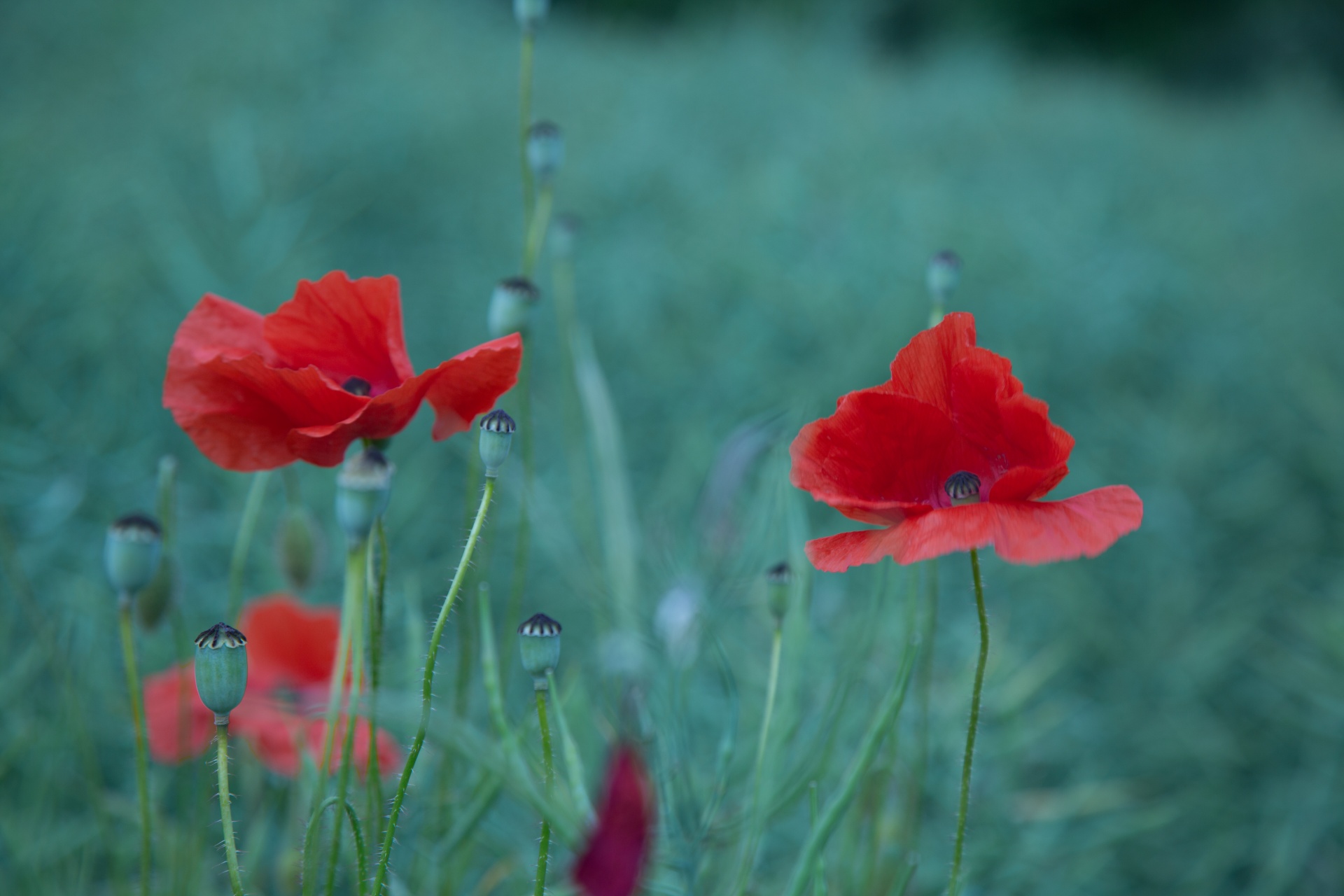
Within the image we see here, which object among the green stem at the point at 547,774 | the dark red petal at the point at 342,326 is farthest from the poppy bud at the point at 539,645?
the dark red petal at the point at 342,326

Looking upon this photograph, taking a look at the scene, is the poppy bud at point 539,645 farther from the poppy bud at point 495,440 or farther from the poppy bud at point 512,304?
the poppy bud at point 512,304

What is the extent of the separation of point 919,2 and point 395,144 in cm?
327

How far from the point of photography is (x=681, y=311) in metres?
1.32

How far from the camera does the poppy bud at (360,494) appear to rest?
25 centimetres

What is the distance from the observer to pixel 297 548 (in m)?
0.47

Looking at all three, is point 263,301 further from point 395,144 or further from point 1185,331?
point 1185,331

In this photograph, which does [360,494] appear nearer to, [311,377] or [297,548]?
[311,377]

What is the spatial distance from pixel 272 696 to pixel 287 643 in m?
0.03

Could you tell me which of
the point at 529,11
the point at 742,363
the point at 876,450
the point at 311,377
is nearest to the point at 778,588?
the point at 876,450

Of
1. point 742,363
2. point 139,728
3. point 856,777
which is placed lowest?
point 856,777

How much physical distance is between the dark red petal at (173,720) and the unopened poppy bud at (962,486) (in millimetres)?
324

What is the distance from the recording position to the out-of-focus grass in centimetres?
64

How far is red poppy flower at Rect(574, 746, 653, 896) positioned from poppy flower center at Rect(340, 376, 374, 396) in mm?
214

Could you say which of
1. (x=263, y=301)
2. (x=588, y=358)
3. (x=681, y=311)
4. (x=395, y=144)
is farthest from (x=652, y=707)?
(x=395, y=144)
